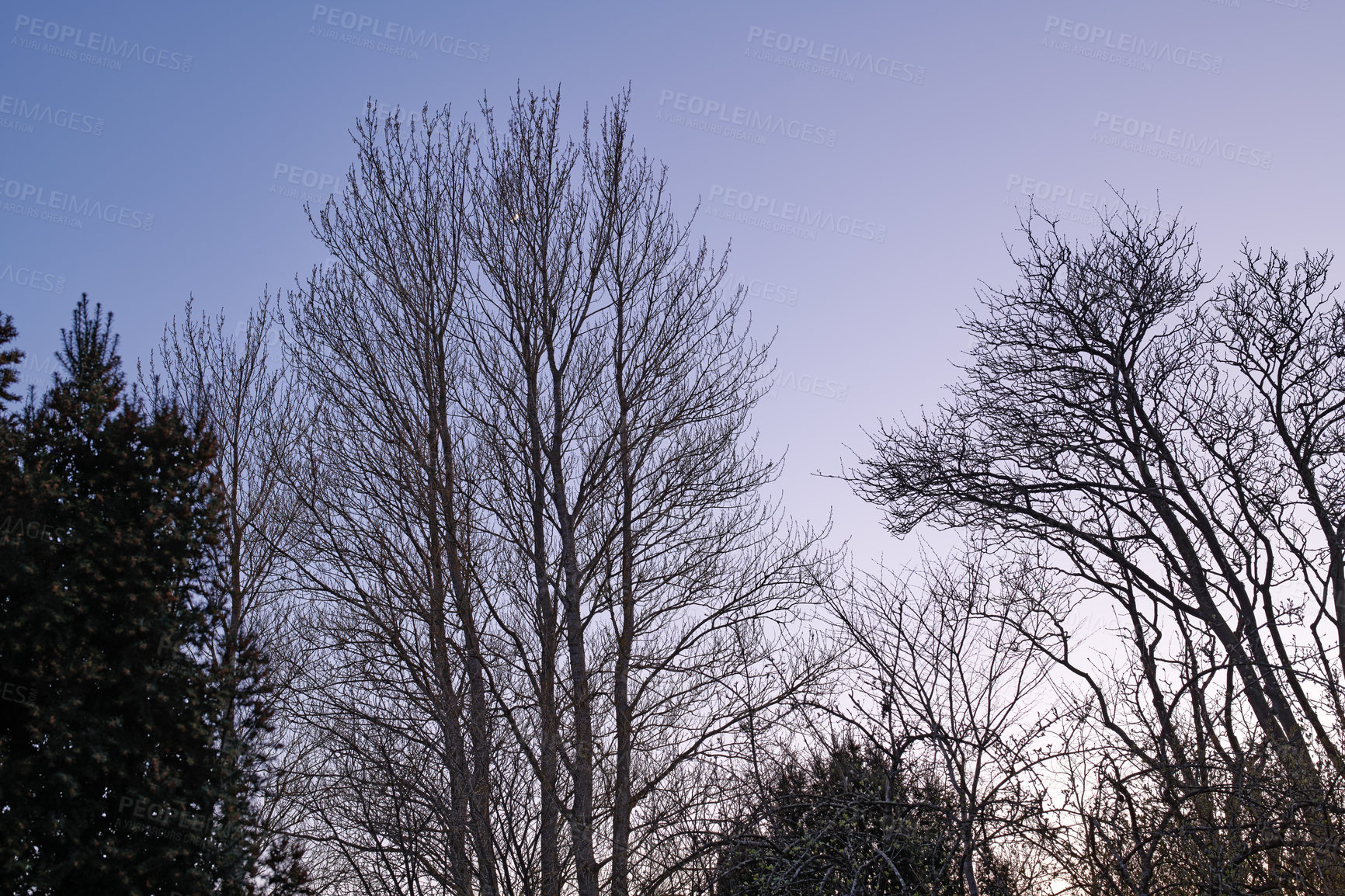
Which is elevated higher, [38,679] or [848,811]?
[38,679]

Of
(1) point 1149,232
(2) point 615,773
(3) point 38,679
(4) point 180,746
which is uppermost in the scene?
(1) point 1149,232

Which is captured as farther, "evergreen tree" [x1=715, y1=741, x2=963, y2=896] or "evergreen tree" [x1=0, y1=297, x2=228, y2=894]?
"evergreen tree" [x1=0, y1=297, x2=228, y2=894]

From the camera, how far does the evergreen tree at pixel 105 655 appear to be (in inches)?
294

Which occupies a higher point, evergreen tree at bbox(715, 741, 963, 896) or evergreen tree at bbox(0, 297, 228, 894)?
evergreen tree at bbox(0, 297, 228, 894)

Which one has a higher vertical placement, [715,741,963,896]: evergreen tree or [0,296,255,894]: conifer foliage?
[0,296,255,894]: conifer foliage

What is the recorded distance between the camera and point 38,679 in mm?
7754

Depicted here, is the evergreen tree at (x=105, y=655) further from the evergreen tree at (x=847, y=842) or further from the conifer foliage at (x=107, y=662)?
the evergreen tree at (x=847, y=842)

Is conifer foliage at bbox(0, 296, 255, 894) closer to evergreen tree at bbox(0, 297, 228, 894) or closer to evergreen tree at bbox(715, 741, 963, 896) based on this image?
evergreen tree at bbox(0, 297, 228, 894)

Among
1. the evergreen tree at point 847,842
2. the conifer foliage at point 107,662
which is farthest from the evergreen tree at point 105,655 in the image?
the evergreen tree at point 847,842

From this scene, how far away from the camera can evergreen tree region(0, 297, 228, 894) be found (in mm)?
7477

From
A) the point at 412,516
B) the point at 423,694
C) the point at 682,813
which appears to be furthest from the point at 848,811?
the point at 412,516

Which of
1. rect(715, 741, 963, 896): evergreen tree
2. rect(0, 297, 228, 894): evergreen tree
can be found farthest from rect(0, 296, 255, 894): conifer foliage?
rect(715, 741, 963, 896): evergreen tree

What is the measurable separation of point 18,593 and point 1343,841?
417 inches

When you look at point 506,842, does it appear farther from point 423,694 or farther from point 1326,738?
point 1326,738
